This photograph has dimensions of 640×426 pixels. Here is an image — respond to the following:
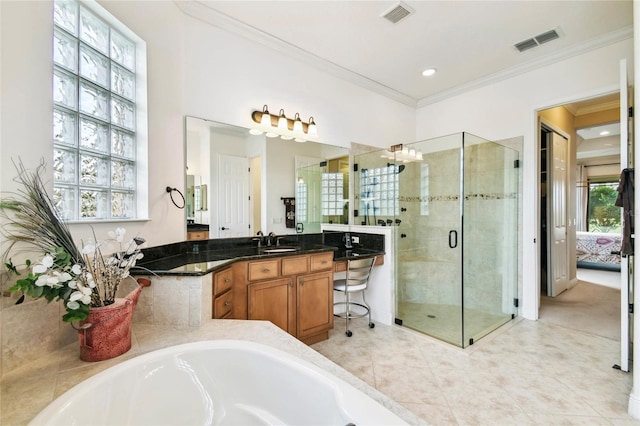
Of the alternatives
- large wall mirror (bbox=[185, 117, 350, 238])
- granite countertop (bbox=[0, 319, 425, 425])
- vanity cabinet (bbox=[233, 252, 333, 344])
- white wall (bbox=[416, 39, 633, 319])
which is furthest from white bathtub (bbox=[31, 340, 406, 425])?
white wall (bbox=[416, 39, 633, 319])

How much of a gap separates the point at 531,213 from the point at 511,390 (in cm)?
205

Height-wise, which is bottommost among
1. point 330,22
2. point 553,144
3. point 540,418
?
point 540,418

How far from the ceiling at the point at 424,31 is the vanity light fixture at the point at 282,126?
2.20ft

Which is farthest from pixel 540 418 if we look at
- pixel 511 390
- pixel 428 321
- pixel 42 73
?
pixel 42 73

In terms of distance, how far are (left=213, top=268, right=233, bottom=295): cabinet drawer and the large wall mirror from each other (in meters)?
0.56

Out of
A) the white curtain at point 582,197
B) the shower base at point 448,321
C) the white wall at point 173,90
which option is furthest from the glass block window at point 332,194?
the white curtain at point 582,197

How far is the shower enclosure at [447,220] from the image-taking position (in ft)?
9.77

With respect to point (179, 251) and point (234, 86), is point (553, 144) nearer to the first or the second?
point (234, 86)

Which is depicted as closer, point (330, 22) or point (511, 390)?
point (511, 390)

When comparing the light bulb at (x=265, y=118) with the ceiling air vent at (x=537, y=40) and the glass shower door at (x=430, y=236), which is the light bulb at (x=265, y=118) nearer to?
the glass shower door at (x=430, y=236)

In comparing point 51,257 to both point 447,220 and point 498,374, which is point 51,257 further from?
point 447,220

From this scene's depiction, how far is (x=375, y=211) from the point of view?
339cm

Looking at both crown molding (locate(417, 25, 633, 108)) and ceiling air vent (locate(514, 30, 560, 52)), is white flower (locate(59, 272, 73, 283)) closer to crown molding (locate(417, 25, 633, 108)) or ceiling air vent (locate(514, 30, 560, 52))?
ceiling air vent (locate(514, 30, 560, 52))

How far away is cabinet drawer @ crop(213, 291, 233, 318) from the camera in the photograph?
1.84 metres
